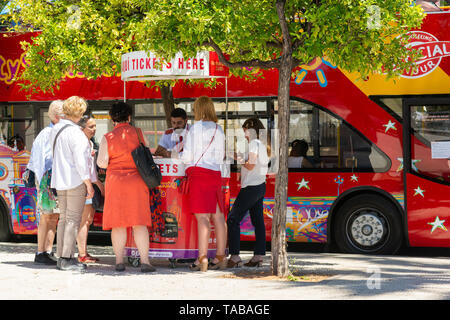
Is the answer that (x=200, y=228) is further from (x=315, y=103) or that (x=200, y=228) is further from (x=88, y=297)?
(x=315, y=103)

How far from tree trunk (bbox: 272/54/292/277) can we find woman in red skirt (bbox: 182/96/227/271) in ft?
2.46

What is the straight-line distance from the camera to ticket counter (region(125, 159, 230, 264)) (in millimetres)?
9477

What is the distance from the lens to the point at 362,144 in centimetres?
1162

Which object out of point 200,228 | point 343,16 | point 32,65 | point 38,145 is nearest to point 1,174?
point 32,65

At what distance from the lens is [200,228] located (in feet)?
30.5

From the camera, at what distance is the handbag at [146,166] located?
8.98 metres

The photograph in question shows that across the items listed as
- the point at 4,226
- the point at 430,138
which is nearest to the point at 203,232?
the point at 430,138

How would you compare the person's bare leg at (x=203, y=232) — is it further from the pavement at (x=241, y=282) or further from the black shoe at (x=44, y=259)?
the black shoe at (x=44, y=259)

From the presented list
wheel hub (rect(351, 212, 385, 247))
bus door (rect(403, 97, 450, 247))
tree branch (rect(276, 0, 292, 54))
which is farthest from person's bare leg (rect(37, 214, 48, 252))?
bus door (rect(403, 97, 450, 247))

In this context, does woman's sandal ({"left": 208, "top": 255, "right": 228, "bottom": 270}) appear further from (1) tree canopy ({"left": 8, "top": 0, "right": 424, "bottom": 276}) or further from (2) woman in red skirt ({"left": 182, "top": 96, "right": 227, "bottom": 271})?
(1) tree canopy ({"left": 8, "top": 0, "right": 424, "bottom": 276})

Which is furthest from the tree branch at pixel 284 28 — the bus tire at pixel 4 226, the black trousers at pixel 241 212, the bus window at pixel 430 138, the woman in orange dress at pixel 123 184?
the bus tire at pixel 4 226

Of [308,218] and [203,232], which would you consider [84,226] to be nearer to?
[203,232]

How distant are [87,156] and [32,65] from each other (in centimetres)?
358

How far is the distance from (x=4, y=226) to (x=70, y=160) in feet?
15.8
